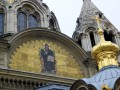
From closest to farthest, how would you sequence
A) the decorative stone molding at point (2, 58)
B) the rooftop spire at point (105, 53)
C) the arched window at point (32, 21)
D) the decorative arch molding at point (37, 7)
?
the rooftop spire at point (105, 53)
the decorative stone molding at point (2, 58)
the decorative arch molding at point (37, 7)
the arched window at point (32, 21)

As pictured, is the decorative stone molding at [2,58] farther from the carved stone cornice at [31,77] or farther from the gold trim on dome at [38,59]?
the carved stone cornice at [31,77]

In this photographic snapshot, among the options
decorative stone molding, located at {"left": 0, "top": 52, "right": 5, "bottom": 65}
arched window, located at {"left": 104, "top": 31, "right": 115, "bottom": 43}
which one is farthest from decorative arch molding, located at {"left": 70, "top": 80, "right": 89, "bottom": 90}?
arched window, located at {"left": 104, "top": 31, "right": 115, "bottom": 43}

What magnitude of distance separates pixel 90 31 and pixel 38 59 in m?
6.12

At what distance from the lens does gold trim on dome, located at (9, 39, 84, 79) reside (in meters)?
15.9

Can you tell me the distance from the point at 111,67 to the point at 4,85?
6.71m

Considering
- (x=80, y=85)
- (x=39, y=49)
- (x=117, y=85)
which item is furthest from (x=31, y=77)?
(x=117, y=85)

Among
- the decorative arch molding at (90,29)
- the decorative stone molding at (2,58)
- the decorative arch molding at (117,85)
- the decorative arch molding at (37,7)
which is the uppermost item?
the decorative arch molding at (37,7)

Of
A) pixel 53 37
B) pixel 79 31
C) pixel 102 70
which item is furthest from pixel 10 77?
pixel 79 31

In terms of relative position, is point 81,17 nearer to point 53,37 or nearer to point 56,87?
point 53,37

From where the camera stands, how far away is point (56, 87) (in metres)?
14.1

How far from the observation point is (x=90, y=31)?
70.5 feet

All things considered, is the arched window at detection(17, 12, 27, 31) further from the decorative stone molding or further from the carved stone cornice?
the carved stone cornice

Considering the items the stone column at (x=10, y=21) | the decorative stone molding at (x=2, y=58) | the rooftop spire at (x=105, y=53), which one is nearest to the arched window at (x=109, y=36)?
the stone column at (x=10, y=21)

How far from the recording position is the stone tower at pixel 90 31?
21062 millimetres
